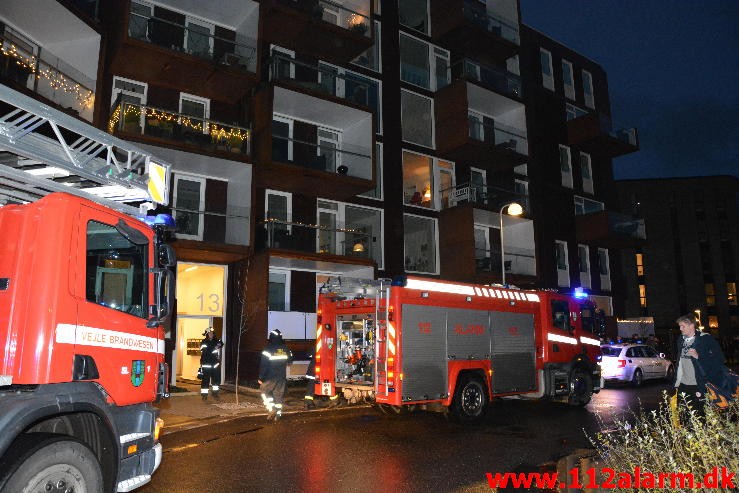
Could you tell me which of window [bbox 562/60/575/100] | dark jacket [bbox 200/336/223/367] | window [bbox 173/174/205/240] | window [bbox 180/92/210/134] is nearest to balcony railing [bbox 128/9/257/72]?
window [bbox 180/92/210/134]

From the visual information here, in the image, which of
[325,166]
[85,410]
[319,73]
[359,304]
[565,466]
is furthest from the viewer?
[319,73]

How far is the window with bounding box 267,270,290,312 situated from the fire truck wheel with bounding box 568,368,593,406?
978 centimetres

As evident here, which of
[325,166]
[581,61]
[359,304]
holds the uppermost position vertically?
[581,61]

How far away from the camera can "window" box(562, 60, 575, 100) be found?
31031 millimetres

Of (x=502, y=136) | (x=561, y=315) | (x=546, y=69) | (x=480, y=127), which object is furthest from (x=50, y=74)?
(x=546, y=69)

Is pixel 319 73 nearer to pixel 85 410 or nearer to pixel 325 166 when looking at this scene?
pixel 325 166

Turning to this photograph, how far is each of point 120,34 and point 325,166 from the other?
23.9ft

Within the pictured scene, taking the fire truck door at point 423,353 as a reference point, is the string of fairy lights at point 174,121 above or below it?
above

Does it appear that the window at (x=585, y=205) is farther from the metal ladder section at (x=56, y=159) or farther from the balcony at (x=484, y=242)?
the metal ladder section at (x=56, y=159)

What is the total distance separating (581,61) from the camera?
1258 inches

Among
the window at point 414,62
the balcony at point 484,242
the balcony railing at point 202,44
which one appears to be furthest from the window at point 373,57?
the balcony at point 484,242

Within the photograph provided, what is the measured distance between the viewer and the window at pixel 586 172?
30.6 m

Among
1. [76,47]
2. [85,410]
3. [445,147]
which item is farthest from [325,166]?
[85,410]

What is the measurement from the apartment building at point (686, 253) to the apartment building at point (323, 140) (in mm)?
34574
